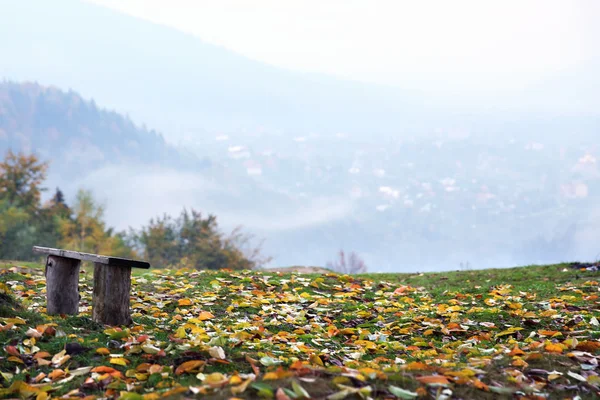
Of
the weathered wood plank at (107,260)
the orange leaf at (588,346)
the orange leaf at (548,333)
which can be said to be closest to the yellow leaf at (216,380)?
the weathered wood plank at (107,260)

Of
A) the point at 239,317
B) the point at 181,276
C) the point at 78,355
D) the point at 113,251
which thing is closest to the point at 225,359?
the point at 78,355

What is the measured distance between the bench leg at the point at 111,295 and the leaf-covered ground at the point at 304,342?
161mm

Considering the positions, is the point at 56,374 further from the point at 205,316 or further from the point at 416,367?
the point at 416,367

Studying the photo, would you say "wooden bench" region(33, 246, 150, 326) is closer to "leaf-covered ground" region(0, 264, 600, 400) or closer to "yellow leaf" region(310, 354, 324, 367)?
"leaf-covered ground" region(0, 264, 600, 400)

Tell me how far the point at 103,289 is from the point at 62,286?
2.37 feet

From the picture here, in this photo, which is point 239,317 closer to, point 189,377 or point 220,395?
point 189,377

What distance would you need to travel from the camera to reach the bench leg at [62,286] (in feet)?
22.7

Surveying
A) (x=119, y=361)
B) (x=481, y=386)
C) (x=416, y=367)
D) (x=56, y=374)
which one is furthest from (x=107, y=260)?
(x=481, y=386)

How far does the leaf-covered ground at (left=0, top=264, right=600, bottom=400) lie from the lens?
4.34m

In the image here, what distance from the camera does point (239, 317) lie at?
302 inches

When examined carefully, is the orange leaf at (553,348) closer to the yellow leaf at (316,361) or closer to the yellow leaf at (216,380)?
the yellow leaf at (316,361)

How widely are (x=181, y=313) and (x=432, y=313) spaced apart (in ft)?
11.1

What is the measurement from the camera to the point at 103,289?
654 cm

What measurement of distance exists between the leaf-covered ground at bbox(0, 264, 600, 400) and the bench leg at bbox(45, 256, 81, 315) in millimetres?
276
